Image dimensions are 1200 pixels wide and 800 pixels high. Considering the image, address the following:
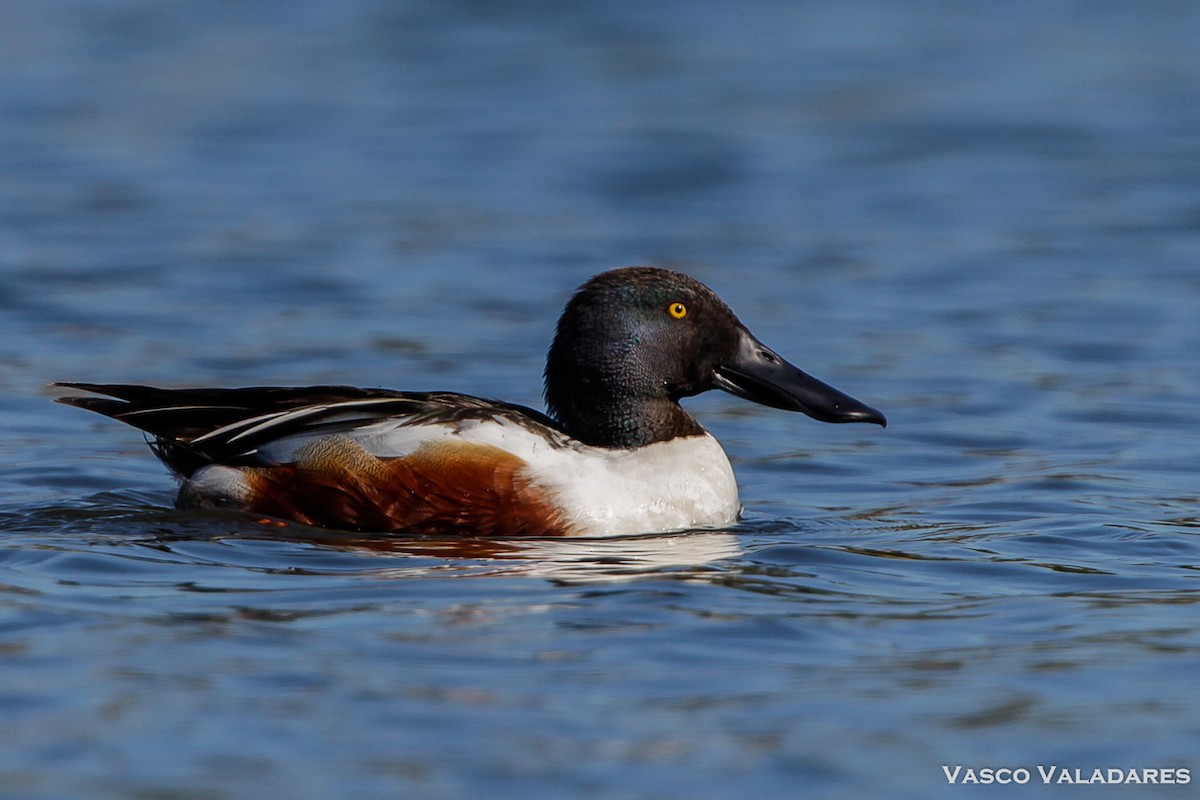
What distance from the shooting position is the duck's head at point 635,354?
7359 mm

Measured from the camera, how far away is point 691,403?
10.3m

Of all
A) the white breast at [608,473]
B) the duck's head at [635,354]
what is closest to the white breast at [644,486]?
the white breast at [608,473]

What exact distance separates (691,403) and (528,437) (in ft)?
10.8

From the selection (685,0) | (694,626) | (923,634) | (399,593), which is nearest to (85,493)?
(399,593)

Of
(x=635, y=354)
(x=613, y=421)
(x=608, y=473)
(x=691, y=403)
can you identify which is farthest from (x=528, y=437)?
(x=691, y=403)

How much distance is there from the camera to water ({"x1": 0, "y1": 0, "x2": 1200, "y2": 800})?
4891 mm

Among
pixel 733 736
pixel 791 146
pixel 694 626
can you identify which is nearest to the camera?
pixel 733 736

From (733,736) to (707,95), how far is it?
1352cm

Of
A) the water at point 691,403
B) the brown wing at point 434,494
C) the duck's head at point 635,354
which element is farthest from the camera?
the duck's head at point 635,354

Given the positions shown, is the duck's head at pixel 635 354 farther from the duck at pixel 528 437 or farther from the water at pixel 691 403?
the water at pixel 691 403

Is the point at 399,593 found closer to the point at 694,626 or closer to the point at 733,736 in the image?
the point at 694,626

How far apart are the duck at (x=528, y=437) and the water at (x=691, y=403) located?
8.0 inches

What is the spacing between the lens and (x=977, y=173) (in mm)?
15469

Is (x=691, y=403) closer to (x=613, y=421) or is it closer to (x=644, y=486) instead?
(x=613, y=421)
